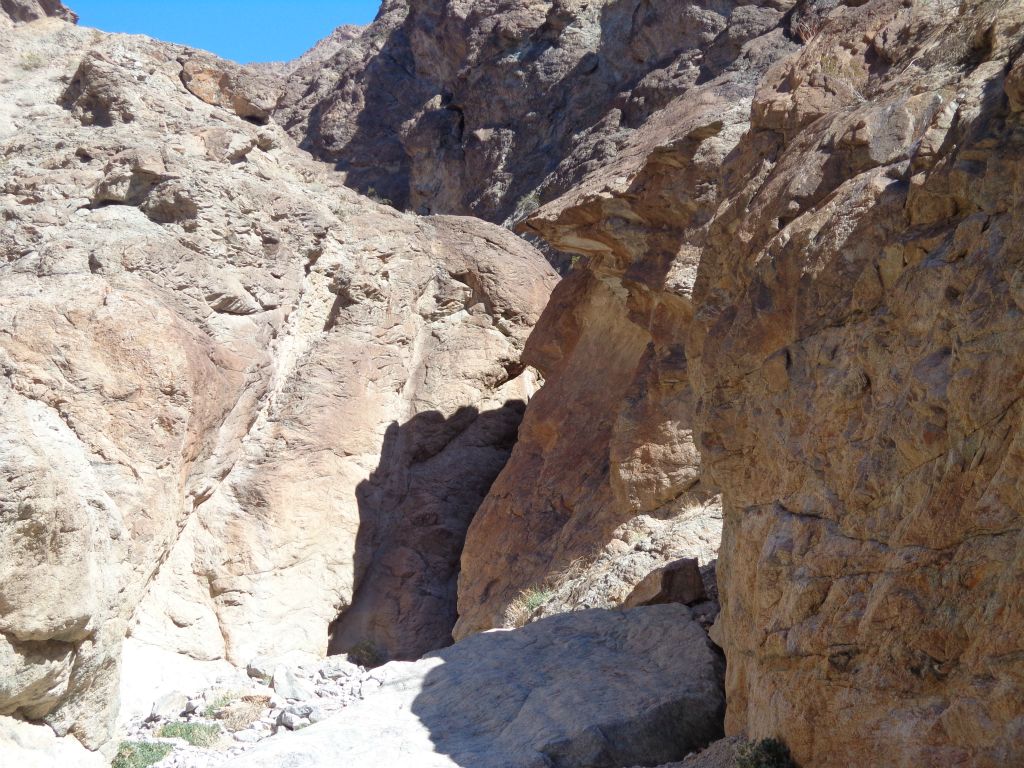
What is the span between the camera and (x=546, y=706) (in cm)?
870

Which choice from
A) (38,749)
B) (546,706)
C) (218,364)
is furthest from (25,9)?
(546,706)

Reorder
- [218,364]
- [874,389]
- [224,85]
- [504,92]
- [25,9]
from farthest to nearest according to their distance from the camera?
[504,92], [25,9], [224,85], [218,364], [874,389]

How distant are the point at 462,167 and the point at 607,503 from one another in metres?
21.0

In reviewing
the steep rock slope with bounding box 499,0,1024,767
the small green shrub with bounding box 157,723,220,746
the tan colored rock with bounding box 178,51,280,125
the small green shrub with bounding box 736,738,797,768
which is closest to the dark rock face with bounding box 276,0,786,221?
the tan colored rock with bounding box 178,51,280,125

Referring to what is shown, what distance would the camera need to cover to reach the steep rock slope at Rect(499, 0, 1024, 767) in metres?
4.82

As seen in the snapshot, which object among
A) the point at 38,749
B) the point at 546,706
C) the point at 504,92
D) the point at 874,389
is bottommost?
the point at 38,749

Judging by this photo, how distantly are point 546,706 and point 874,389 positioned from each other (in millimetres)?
4420

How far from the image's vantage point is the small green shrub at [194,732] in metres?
10.5

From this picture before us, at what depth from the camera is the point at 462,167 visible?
105ft

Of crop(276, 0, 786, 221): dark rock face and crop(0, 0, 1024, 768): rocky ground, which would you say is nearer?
crop(0, 0, 1024, 768): rocky ground

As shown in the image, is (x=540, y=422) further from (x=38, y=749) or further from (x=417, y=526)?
(x=38, y=749)

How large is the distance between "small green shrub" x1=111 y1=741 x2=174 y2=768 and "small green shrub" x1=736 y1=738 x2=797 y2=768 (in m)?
6.14

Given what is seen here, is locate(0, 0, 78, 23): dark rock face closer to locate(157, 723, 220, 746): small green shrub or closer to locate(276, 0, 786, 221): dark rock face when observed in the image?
locate(276, 0, 786, 221): dark rock face

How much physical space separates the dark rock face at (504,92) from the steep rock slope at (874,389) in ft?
45.2
